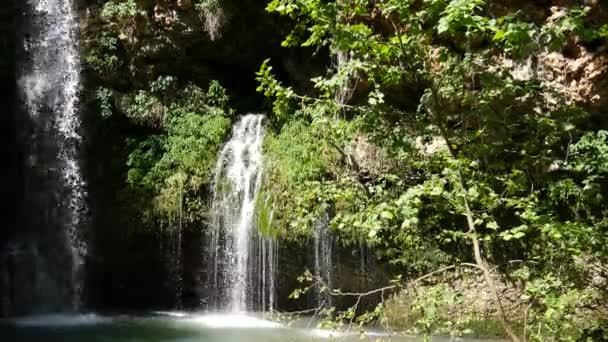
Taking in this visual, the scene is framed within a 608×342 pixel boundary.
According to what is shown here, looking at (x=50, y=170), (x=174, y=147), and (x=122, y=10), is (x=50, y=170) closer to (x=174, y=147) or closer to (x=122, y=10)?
(x=174, y=147)

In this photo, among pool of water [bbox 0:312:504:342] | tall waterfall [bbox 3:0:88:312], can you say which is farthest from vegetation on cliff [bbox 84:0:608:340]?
tall waterfall [bbox 3:0:88:312]

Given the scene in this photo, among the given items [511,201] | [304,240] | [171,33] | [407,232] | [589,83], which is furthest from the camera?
[171,33]

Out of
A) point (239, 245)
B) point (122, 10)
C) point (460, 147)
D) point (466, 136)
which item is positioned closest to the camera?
point (466, 136)

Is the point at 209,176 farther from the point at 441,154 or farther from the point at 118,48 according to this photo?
the point at 441,154

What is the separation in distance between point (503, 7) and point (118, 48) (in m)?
7.79

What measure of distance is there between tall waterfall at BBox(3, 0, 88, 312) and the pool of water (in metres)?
1.17

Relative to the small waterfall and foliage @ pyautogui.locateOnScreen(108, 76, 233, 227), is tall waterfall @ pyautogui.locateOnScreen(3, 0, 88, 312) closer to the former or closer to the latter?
foliage @ pyautogui.locateOnScreen(108, 76, 233, 227)

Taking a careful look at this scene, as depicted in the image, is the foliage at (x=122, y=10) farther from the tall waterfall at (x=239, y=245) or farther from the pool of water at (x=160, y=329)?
the pool of water at (x=160, y=329)

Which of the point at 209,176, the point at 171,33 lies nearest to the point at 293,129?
the point at 209,176

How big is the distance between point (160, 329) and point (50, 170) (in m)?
4.98

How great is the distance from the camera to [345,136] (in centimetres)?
402

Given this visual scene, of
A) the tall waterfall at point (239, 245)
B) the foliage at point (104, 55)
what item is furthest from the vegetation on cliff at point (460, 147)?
the foliage at point (104, 55)

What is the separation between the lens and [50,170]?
39.5 ft

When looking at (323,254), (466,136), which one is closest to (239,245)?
(323,254)
